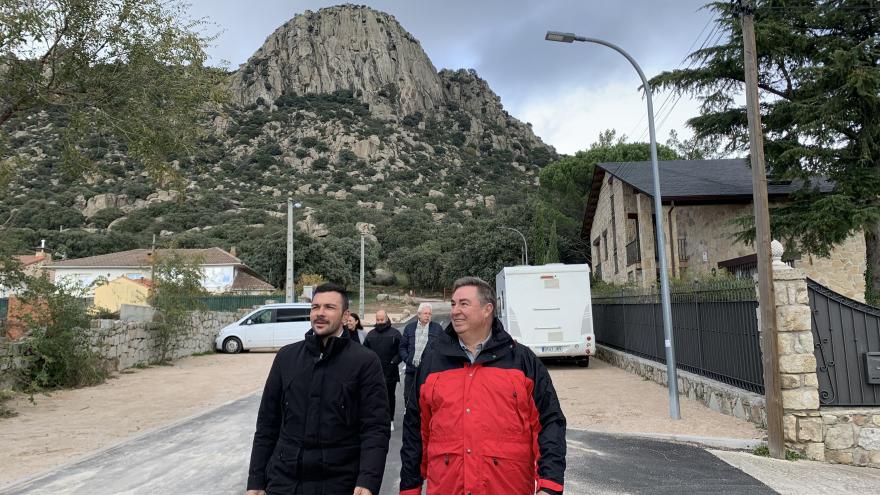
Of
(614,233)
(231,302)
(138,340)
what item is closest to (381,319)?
(138,340)

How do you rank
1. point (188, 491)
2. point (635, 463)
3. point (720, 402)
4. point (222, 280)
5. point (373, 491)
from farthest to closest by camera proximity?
point (222, 280) < point (720, 402) < point (635, 463) < point (188, 491) < point (373, 491)

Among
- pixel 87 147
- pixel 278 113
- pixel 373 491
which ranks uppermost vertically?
pixel 278 113

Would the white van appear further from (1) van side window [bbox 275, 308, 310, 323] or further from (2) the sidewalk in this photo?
(2) the sidewalk

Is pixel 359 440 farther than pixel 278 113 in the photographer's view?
No

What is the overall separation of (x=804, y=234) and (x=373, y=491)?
1685cm

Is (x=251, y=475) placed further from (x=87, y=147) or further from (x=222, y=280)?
(x=222, y=280)

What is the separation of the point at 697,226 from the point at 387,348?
19.6 metres

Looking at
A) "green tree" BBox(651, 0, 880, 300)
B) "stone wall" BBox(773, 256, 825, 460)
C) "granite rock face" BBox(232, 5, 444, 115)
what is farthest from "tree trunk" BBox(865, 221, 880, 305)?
"granite rock face" BBox(232, 5, 444, 115)

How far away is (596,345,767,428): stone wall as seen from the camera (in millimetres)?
7926

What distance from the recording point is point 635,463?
6547mm

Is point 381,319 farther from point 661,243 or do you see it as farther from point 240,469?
point 661,243

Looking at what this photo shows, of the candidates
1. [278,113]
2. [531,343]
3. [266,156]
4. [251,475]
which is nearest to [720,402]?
[531,343]

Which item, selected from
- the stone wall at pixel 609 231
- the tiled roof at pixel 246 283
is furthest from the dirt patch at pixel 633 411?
the tiled roof at pixel 246 283

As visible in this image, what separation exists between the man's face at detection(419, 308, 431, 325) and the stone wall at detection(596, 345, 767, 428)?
15.5ft
